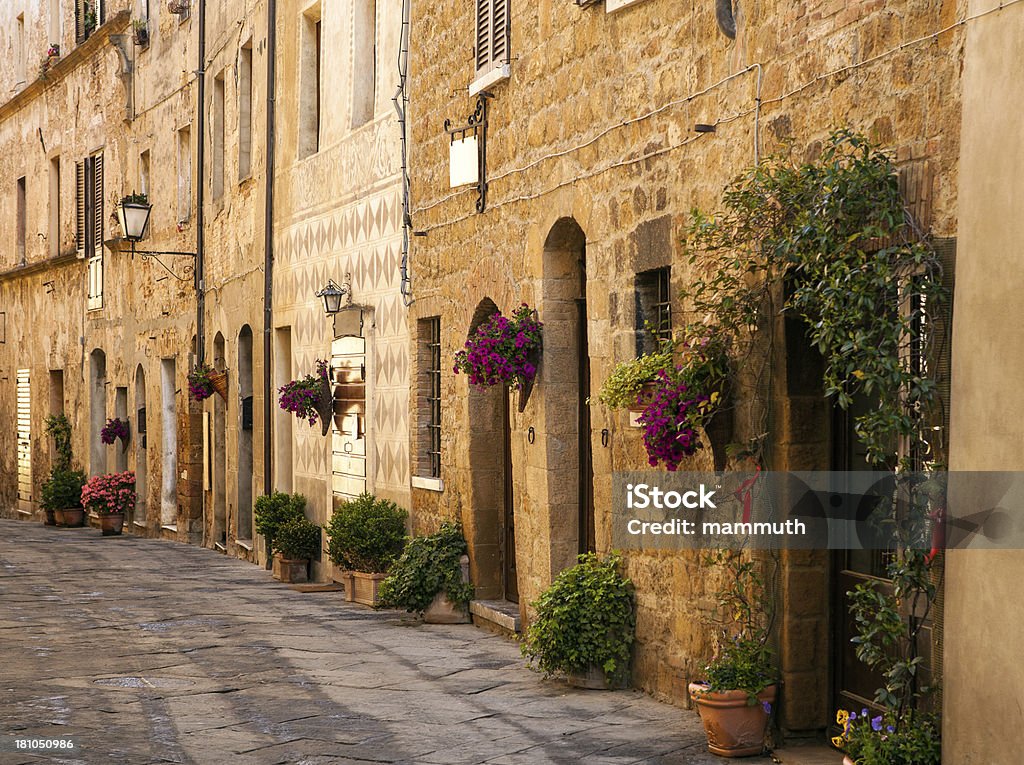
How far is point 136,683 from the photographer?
8.66 metres

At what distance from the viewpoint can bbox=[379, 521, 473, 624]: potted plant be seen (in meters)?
11.0

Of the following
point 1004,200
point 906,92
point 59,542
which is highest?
point 906,92

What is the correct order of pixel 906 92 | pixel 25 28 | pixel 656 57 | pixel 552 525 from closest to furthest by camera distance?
pixel 906 92 < pixel 656 57 < pixel 552 525 < pixel 25 28

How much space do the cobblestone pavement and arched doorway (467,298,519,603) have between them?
1.62ft

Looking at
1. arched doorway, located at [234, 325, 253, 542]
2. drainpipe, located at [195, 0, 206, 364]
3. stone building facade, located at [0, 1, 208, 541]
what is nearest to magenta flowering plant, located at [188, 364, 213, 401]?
arched doorway, located at [234, 325, 253, 542]

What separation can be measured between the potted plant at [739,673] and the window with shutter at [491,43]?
427 centimetres

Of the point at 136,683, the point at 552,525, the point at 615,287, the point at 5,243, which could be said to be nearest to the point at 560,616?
the point at 552,525

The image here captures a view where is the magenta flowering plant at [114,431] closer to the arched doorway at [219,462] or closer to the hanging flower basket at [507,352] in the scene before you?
the arched doorway at [219,462]

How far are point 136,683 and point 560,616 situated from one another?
2527 mm

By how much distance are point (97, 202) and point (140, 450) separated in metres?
4.43

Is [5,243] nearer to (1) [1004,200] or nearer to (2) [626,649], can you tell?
(2) [626,649]

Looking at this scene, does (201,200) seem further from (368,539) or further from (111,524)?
(368,539)

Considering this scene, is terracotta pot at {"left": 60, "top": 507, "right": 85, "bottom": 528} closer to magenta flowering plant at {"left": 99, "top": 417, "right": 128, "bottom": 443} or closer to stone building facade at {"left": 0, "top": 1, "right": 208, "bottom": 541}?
stone building facade at {"left": 0, "top": 1, "right": 208, "bottom": 541}

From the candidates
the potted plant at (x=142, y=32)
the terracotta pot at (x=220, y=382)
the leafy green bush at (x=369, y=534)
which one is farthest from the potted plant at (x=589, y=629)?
the potted plant at (x=142, y=32)
